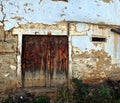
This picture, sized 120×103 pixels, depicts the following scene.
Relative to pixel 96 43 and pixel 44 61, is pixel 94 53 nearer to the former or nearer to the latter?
pixel 96 43

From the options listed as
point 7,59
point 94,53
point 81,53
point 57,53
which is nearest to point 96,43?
point 94,53

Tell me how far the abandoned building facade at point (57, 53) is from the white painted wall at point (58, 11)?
133 mm

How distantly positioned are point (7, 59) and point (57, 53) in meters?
1.34

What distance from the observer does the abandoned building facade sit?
25.2 feet

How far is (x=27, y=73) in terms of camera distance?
7.88m

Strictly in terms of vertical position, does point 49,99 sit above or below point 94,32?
below

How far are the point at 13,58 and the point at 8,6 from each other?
4.36 ft

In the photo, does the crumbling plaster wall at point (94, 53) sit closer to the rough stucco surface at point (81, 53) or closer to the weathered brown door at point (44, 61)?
the rough stucco surface at point (81, 53)

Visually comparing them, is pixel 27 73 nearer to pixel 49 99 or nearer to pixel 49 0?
pixel 49 99

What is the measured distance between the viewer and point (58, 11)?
25.9 ft

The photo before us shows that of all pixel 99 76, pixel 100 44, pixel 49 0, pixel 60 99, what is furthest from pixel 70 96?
pixel 49 0

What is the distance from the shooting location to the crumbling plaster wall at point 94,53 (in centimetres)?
807

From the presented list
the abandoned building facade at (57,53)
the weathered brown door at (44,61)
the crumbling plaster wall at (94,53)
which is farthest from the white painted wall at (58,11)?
the weathered brown door at (44,61)

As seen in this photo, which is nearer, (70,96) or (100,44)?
(70,96)
